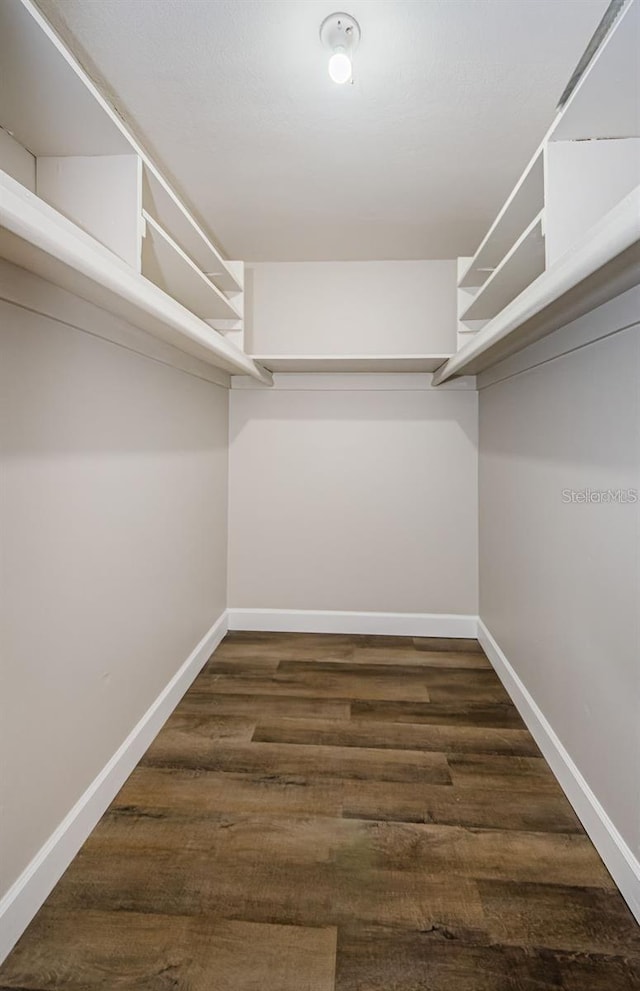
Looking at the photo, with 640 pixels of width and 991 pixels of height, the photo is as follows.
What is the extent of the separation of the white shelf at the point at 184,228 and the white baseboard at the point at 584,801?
220cm

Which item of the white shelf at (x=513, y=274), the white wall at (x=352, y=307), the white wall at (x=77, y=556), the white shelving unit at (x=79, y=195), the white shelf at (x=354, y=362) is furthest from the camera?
the white wall at (x=352, y=307)

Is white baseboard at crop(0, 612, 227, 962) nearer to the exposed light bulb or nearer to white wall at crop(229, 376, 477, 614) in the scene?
white wall at crop(229, 376, 477, 614)

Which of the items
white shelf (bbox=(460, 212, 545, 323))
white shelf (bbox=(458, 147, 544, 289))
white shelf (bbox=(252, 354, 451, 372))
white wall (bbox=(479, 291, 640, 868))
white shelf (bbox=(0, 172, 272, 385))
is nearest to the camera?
white shelf (bbox=(0, 172, 272, 385))

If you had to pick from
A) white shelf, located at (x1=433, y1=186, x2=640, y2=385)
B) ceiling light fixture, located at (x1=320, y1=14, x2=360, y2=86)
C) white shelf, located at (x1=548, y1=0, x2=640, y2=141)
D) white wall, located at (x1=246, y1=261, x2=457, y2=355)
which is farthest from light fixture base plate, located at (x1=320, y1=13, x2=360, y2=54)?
white wall, located at (x1=246, y1=261, x2=457, y2=355)

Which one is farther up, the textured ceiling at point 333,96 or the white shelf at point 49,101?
the textured ceiling at point 333,96

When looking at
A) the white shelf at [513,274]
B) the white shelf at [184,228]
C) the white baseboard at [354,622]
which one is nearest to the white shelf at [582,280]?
the white shelf at [513,274]

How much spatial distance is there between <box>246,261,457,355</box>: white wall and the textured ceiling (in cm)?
67

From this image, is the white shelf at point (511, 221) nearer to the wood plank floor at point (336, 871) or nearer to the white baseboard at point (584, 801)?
the white baseboard at point (584, 801)

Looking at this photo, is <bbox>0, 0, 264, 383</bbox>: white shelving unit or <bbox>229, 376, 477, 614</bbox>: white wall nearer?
<bbox>0, 0, 264, 383</bbox>: white shelving unit

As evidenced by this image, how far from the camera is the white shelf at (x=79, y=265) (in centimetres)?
90

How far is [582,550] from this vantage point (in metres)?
1.66

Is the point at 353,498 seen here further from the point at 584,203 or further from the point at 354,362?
the point at 584,203

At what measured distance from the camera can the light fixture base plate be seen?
130 cm

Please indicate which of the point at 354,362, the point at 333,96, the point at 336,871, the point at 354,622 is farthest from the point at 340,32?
the point at 354,622
